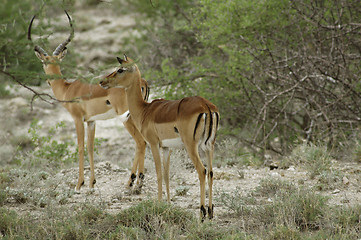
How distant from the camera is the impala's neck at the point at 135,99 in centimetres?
626

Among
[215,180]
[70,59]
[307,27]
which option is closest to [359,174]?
[215,180]

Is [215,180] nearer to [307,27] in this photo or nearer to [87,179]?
[87,179]

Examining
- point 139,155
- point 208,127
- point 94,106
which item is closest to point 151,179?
point 139,155

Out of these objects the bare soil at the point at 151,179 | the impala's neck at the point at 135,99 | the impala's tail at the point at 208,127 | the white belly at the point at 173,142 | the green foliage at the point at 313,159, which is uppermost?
the impala's neck at the point at 135,99

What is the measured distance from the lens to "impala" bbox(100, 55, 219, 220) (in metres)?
5.27

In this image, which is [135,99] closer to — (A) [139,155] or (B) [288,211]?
(A) [139,155]

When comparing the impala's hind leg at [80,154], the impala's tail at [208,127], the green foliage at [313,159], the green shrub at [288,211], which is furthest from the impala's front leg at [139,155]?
the green foliage at [313,159]

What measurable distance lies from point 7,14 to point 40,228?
15.5m

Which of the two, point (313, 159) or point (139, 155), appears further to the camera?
point (313, 159)

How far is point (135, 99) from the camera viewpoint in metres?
6.33

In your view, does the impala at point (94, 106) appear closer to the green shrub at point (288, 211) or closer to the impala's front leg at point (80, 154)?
the impala's front leg at point (80, 154)

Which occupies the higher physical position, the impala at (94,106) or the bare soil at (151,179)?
the impala at (94,106)

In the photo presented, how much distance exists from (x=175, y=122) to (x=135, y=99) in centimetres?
108

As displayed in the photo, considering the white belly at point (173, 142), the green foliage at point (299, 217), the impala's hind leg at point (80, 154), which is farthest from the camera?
the impala's hind leg at point (80, 154)
